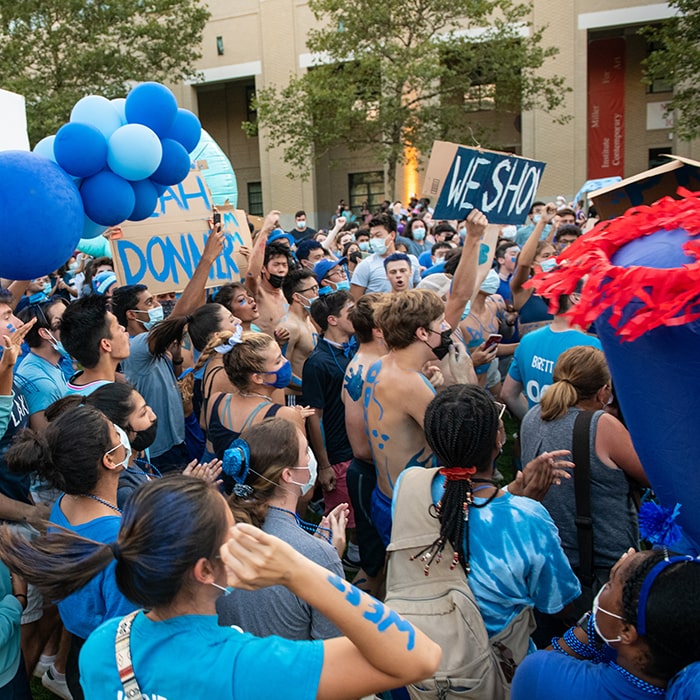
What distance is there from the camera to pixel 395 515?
8.35 feet

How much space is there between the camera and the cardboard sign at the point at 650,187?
2.29 meters

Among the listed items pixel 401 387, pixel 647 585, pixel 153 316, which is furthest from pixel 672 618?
pixel 153 316

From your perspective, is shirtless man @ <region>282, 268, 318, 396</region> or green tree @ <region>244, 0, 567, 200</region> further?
green tree @ <region>244, 0, 567, 200</region>

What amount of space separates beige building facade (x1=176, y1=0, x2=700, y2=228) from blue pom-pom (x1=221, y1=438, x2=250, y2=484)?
989 inches

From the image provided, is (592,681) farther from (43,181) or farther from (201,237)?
(201,237)

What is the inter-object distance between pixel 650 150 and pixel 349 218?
12.9m

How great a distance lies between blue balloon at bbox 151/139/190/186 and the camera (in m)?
4.19

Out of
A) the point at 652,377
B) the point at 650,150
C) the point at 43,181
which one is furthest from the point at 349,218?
the point at 652,377

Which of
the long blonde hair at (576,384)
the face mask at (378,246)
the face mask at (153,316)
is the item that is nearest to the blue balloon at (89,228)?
→ the face mask at (153,316)

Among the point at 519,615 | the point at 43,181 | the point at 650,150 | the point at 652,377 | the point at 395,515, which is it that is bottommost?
the point at 519,615

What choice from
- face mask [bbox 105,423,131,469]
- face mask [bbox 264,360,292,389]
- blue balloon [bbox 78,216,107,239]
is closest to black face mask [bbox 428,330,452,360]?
face mask [bbox 264,360,292,389]

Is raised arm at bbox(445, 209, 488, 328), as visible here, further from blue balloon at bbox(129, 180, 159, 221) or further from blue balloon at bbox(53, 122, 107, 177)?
blue balloon at bbox(53, 122, 107, 177)

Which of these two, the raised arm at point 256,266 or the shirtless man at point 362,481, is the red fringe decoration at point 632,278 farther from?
the raised arm at point 256,266

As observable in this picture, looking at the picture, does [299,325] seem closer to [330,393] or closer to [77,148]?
[330,393]
